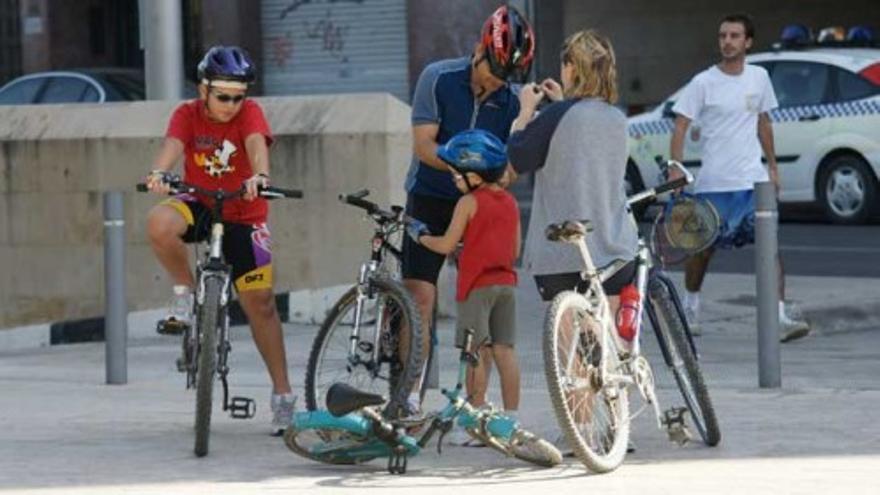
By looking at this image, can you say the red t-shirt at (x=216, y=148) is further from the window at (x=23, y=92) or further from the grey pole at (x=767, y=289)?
A: the window at (x=23, y=92)

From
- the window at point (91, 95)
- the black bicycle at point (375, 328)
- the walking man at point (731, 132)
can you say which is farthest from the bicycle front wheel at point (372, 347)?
the window at point (91, 95)

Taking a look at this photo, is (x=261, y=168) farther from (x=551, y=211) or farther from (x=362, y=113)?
(x=362, y=113)

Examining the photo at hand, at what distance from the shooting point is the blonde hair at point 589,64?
30.7 ft

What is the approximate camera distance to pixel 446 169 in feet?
32.1

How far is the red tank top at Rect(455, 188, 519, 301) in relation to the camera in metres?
9.44

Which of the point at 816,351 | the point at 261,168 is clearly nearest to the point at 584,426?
the point at 261,168

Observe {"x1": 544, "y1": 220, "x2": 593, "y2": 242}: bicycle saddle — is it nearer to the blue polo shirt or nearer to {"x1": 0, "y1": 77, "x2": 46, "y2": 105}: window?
the blue polo shirt

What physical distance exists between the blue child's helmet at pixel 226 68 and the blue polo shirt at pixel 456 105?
2.21ft

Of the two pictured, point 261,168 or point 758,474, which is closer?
point 758,474

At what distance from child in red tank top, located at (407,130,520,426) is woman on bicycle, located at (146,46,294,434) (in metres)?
0.83

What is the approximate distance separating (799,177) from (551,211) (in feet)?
43.8

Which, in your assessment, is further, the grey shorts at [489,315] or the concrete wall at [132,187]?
the concrete wall at [132,187]

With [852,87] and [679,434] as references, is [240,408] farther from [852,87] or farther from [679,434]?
[852,87]

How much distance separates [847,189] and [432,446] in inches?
507
